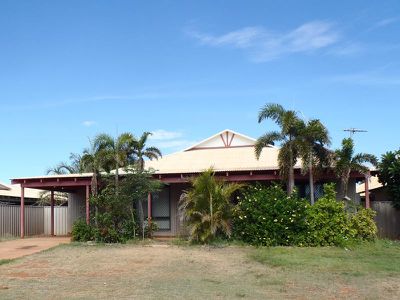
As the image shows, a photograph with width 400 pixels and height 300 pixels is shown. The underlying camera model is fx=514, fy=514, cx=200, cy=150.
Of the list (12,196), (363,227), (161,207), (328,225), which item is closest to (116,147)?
(161,207)

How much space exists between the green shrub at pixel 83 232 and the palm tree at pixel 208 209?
12.6ft

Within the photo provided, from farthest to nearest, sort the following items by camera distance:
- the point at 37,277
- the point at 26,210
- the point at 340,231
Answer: the point at 26,210, the point at 340,231, the point at 37,277

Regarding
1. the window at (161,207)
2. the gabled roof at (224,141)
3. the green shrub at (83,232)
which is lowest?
the green shrub at (83,232)

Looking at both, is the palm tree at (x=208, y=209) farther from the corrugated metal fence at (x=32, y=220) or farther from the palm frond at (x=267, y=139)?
the corrugated metal fence at (x=32, y=220)

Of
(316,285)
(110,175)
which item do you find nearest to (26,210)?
(110,175)

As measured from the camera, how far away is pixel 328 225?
18.0 m

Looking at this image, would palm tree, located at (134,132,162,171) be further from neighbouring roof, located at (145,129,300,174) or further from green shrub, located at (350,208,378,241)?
green shrub, located at (350,208,378,241)

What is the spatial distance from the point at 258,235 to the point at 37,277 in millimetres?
8286

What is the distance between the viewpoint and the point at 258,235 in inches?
712

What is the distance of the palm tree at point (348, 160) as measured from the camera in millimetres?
18594

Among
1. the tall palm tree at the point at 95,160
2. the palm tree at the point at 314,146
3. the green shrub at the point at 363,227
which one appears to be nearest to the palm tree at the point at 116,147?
the tall palm tree at the point at 95,160

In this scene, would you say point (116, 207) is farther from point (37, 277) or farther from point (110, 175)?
point (37, 277)

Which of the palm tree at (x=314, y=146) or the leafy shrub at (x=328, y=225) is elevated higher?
the palm tree at (x=314, y=146)

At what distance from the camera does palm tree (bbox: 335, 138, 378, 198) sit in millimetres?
18594
